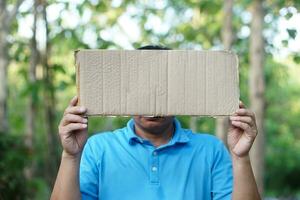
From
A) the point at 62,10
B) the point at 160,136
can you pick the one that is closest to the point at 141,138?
the point at 160,136

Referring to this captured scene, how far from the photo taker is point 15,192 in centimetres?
624

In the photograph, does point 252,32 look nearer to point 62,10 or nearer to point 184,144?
point 62,10

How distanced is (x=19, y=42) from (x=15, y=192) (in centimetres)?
407

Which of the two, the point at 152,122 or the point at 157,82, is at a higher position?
the point at 157,82

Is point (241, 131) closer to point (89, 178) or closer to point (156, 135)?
point (156, 135)

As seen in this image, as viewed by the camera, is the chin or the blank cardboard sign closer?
the blank cardboard sign

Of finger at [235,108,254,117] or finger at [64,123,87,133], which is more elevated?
finger at [235,108,254,117]

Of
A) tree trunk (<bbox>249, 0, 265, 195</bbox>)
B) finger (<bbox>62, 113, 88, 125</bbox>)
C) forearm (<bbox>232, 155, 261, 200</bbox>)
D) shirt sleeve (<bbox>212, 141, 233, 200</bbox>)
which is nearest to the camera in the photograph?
finger (<bbox>62, 113, 88, 125</bbox>)

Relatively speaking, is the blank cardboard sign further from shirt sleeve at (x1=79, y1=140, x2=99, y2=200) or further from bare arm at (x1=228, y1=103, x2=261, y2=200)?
shirt sleeve at (x1=79, y1=140, x2=99, y2=200)

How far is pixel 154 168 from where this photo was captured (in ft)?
9.15

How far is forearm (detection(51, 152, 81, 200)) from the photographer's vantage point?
268 centimetres

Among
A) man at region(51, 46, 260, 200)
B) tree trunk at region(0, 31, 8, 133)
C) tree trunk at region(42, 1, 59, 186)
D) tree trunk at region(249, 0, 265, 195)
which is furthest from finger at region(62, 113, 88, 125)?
tree trunk at region(42, 1, 59, 186)

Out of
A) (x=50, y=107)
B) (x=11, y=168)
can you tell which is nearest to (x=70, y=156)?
(x=11, y=168)

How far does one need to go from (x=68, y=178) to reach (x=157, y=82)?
1.71 ft
